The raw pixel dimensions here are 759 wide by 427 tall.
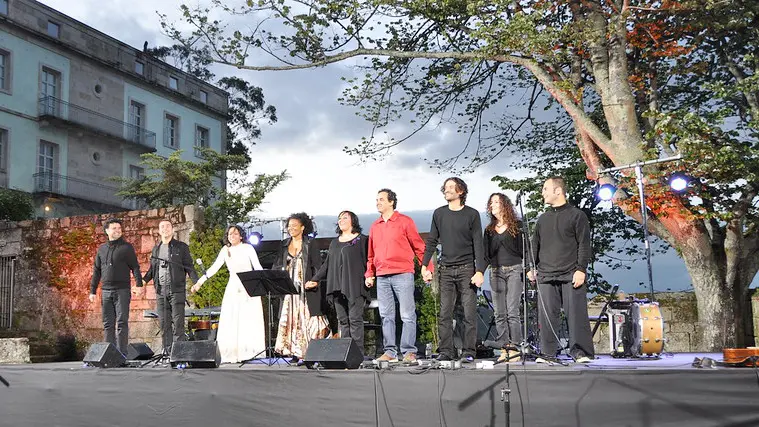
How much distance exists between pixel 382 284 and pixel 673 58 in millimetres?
8328

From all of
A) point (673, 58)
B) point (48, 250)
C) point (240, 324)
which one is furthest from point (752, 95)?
point (48, 250)

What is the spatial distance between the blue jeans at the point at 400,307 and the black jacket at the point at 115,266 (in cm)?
365

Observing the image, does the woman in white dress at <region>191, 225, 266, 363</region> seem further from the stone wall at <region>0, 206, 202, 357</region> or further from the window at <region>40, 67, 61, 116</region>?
the window at <region>40, 67, 61, 116</region>

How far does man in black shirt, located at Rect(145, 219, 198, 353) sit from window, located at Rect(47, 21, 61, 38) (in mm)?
23304

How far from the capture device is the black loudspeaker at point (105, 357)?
7875 millimetres

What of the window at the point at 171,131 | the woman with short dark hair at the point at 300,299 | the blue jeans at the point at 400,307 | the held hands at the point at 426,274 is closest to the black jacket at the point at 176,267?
the woman with short dark hair at the point at 300,299

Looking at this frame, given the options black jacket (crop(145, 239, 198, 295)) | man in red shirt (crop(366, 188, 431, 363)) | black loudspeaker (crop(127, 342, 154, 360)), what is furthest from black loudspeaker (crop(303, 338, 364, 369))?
black jacket (crop(145, 239, 198, 295))

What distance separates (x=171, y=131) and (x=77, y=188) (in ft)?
21.2

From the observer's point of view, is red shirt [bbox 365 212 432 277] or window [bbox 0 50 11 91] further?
window [bbox 0 50 11 91]

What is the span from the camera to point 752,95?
11.9m

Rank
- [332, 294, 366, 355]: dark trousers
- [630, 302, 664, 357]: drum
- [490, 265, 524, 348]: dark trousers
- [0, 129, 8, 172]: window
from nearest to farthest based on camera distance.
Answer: [630, 302, 664, 357]: drum
[490, 265, 524, 348]: dark trousers
[332, 294, 366, 355]: dark trousers
[0, 129, 8, 172]: window

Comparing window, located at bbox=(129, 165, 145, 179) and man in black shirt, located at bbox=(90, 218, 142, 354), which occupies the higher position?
window, located at bbox=(129, 165, 145, 179)

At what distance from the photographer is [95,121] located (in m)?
31.6

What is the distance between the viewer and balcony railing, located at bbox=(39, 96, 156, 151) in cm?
2973
